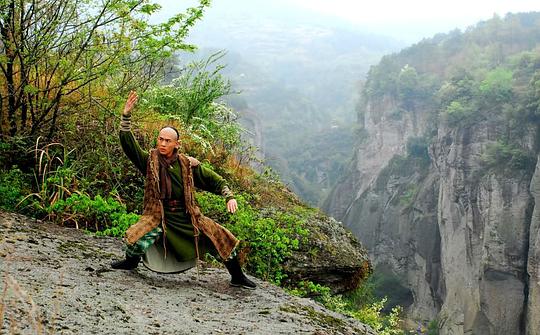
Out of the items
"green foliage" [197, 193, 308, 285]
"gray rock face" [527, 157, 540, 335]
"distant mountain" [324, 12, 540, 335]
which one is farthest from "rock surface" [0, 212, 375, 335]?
"distant mountain" [324, 12, 540, 335]

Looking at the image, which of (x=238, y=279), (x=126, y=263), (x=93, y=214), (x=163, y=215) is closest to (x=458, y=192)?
(x=93, y=214)

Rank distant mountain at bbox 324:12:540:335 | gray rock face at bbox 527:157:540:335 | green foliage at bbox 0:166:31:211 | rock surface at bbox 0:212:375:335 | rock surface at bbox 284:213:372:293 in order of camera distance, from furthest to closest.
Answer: distant mountain at bbox 324:12:540:335
gray rock face at bbox 527:157:540:335
rock surface at bbox 284:213:372:293
green foliage at bbox 0:166:31:211
rock surface at bbox 0:212:375:335

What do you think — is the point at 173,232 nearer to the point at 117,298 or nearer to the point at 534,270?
the point at 117,298

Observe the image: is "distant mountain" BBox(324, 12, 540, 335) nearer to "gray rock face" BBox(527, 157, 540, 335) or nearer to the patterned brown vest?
"gray rock face" BBox(527, 157, 540, 335)

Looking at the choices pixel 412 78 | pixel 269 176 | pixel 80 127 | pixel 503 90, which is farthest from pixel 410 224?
pixel 80 127

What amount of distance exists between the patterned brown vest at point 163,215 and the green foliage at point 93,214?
131 cm

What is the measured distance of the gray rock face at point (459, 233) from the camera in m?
29.3

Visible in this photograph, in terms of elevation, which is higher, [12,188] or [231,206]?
[231,206]

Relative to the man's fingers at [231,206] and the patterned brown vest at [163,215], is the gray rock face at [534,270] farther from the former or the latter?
the man's fingers at [231,206]

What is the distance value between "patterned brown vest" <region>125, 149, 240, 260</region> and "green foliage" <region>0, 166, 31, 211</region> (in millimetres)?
1889

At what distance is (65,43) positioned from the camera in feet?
19.3

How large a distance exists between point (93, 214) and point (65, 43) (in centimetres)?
185

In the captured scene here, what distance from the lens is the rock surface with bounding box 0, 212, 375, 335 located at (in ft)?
10.5

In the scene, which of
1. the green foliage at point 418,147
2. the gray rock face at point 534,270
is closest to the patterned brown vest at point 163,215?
the gray rock face at point 534,270
